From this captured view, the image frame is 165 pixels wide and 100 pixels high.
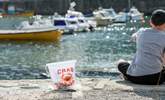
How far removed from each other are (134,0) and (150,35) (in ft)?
338

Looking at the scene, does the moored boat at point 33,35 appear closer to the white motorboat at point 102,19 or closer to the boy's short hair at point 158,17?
the white motorboat at point 102,19

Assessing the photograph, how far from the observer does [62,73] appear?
7.86 m

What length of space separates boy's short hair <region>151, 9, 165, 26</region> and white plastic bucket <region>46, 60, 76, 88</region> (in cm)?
144

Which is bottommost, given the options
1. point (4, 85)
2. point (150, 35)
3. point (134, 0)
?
point (134, 0)

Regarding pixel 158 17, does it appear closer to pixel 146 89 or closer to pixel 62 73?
pixel 146 89

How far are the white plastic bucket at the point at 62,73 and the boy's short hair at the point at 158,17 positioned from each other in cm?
144

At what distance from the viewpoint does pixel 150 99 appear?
6.94m

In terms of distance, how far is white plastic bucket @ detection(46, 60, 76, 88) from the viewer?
25.7ft

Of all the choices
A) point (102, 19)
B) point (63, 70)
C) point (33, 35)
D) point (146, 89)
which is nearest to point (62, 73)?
point (63, 70)

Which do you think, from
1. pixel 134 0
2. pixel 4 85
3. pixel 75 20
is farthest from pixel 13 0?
pixel 4 85

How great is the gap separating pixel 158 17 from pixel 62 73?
174cm

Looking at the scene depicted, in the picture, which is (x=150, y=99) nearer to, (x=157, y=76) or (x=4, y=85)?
(x=157, y=76)

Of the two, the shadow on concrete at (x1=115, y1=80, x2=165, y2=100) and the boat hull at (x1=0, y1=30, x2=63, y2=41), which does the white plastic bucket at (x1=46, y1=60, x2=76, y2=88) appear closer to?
the shadow on concrete at (x1=115, y1=80, x2=165, y2=100)

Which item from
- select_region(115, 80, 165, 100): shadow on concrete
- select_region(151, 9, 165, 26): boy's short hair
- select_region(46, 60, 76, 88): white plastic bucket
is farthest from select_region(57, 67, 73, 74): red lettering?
select_region(151, 9, 165, 26): boy's short hair
